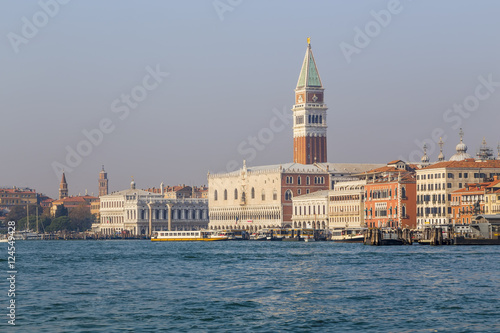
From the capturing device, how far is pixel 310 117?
547 ft

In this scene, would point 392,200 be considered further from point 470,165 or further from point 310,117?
point 310,117

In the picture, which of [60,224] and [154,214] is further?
[154,214]

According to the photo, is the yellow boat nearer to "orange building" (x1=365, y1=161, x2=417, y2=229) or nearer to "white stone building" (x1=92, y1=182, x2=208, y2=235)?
"orange building" (x1=365, y1=161, x2=417, y2=229)

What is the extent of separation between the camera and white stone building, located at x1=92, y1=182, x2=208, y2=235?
604 feet

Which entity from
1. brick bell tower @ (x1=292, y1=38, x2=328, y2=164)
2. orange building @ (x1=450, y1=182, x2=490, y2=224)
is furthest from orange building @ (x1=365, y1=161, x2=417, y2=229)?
brick bell tower @ (x1=292, y1=38, x2=328, y2=164)

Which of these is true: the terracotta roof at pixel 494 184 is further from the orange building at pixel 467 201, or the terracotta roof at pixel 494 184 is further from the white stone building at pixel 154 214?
the white stone building at pixel 154 214

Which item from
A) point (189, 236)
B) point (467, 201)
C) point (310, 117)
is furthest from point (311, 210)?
point (467, 201)

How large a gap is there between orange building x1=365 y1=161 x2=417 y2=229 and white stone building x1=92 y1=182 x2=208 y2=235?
5905cm

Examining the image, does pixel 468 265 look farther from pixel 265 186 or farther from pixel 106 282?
pixel 265 186

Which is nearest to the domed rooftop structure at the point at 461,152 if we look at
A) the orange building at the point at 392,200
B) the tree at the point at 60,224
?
the orange building at the point at 392,200

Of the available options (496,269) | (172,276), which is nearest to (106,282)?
(172,276)

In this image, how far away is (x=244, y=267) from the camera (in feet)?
195

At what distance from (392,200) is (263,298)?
85188mm

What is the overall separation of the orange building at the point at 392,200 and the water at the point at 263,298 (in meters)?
61.8
